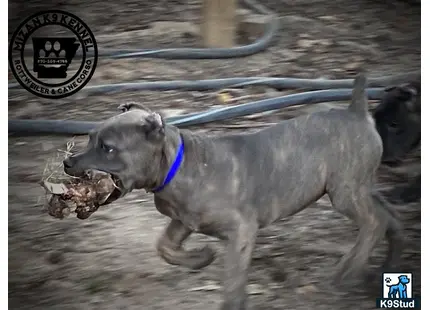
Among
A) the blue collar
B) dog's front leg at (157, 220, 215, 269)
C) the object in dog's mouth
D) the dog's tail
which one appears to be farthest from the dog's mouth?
the dog's tail

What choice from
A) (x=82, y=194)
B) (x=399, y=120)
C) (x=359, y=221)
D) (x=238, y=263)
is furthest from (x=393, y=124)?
(x=82, y=194)

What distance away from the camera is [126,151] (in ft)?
8.95

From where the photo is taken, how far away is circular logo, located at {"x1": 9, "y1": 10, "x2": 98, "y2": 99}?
311 cm

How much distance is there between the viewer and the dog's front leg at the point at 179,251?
9.77 ft

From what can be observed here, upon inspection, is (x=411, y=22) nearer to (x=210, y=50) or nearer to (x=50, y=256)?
(x=210, y=50)

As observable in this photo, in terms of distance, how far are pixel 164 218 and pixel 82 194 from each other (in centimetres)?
37

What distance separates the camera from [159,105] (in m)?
3.12

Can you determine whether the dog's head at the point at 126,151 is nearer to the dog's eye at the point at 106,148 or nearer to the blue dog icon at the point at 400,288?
the dog's eye at the point at 106,148

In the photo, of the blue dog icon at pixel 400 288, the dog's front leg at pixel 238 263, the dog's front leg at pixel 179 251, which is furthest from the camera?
the blue dog icon at pixel 400 288

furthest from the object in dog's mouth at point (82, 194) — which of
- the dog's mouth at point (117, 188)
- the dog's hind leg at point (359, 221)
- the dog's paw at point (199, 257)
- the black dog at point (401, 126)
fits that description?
the black dog at point (401, 126)

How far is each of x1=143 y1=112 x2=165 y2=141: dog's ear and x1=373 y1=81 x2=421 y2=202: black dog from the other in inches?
35.0

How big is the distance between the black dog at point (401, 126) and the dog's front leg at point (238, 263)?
0.60 metres

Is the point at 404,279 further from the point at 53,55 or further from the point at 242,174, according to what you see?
the point at 53,55

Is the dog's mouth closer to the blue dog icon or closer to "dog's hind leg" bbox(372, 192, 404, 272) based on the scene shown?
"dog's hind leg" bbox(372, 192, 404, 272)
